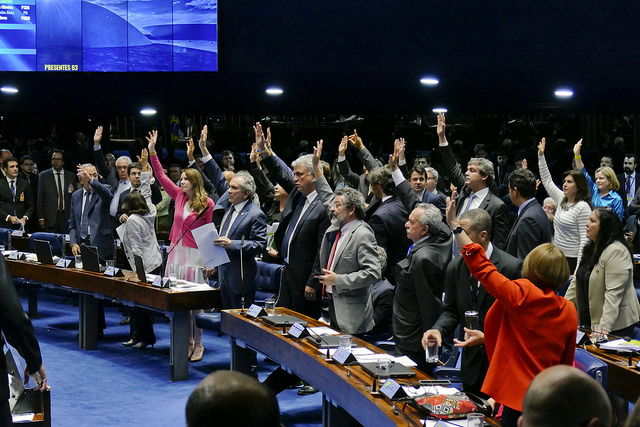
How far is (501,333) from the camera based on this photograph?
10.5 feet

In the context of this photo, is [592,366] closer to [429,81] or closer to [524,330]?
[524,330]

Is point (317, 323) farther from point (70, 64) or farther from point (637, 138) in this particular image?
point (637, 138)

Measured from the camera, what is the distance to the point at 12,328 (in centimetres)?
325

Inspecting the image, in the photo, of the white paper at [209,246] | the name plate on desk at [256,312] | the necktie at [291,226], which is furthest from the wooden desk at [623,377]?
the white paper at [209,246]

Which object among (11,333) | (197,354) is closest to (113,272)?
(197,354)

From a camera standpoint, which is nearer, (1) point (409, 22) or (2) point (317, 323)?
(2) point (317, 323)

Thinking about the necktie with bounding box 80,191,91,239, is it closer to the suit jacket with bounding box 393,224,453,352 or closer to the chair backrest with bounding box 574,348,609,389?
the suit jacket with bounding box 393,224,453,352

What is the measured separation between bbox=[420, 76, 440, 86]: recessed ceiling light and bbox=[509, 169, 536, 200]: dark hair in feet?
12.9

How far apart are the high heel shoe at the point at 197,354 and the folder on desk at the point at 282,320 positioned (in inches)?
67.3

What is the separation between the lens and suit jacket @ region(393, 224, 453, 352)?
14.2 ft

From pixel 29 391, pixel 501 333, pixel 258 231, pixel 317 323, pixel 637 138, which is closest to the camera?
pixel 501 333

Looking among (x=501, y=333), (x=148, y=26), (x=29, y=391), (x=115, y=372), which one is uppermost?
(x=148, y=26)

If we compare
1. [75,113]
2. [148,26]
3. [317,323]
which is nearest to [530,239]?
[317,323]

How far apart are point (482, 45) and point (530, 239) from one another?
382 cm
